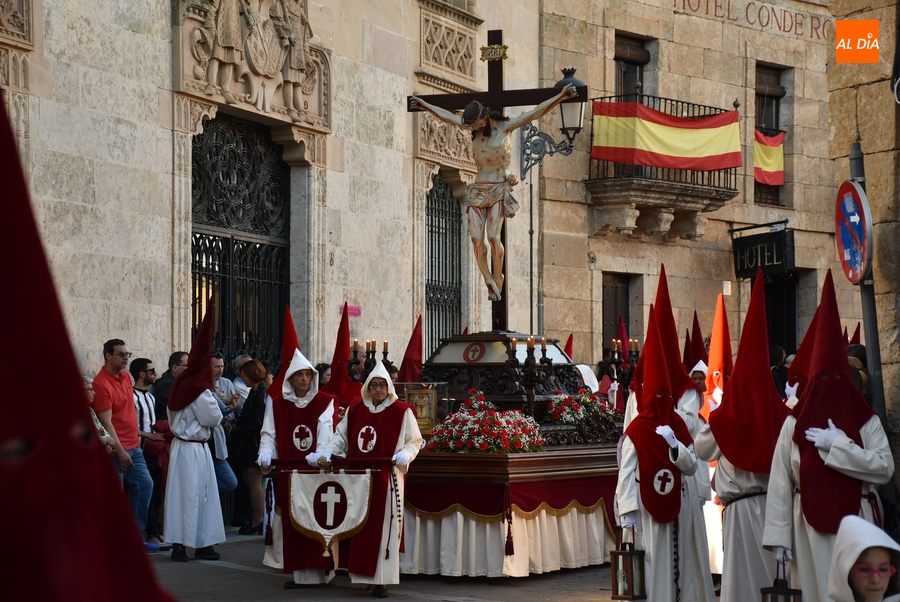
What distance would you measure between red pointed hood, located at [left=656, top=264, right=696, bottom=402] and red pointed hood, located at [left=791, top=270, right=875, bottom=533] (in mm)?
2108

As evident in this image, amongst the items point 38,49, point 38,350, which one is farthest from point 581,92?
point 38,350

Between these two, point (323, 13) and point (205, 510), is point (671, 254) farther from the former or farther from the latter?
point (205, 510)

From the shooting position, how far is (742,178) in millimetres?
23812

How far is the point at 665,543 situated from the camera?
849 centimetres

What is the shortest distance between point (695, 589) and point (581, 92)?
634 cm

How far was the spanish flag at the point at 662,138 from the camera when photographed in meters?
21.0

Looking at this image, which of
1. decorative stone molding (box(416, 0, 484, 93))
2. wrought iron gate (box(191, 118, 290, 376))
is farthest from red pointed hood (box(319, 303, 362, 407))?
decorative stone molding (box(416, 0, 484, 93))

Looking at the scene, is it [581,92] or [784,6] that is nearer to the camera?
[581,92]

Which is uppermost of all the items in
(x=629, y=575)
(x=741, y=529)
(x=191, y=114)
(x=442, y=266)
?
(x=191, y=114)

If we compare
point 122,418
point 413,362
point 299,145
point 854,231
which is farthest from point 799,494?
point 299,145

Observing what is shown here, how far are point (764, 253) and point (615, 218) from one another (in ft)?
11.8

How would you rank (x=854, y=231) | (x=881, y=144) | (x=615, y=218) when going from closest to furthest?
(x=854, y=231) → (x=881, y=144) → (x=615, y=218)

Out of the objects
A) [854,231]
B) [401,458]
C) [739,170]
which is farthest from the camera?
[739,170]

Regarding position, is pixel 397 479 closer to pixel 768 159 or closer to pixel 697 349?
pixel 697 349
